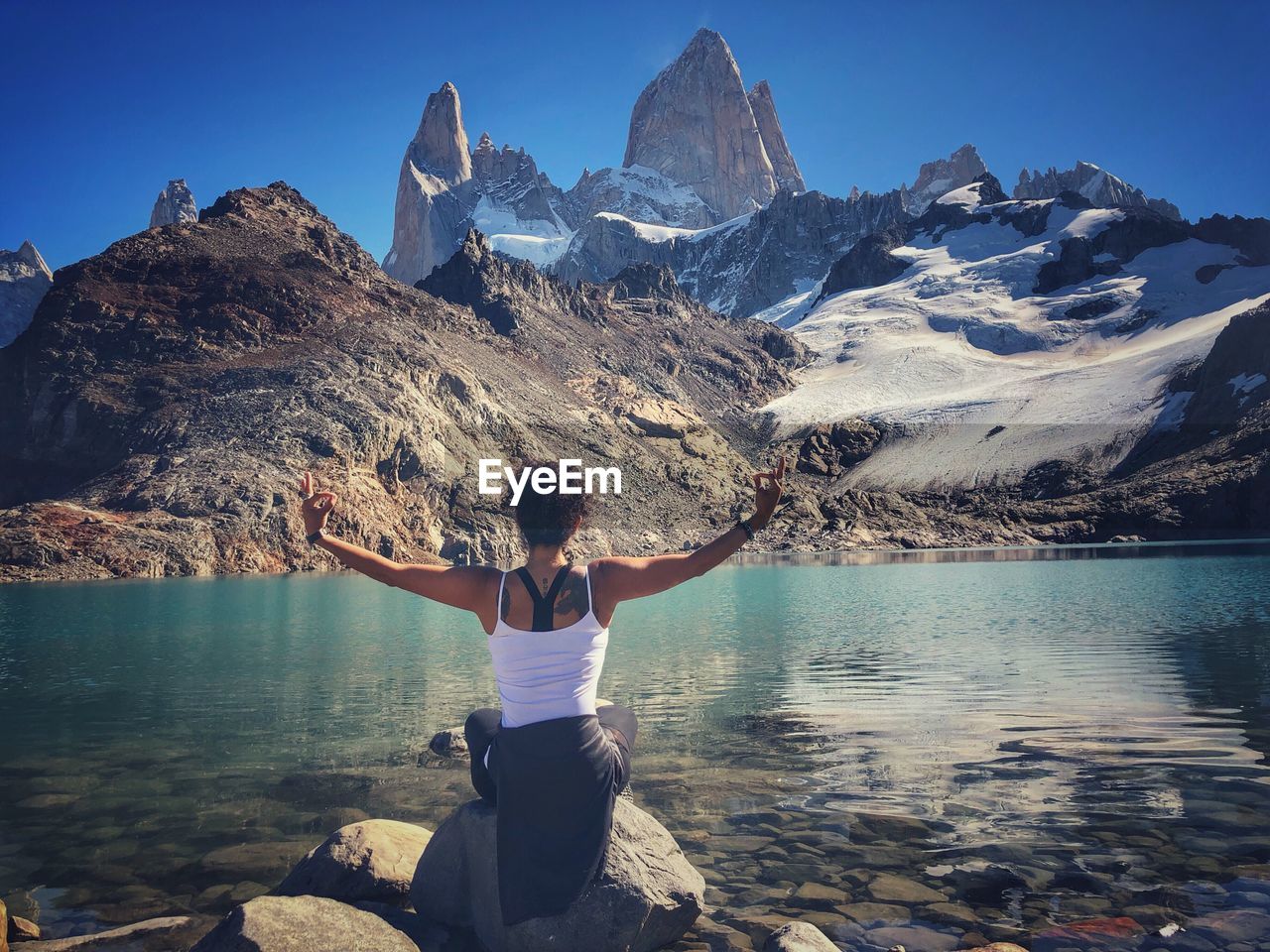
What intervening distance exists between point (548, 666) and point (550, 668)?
0.06 ft

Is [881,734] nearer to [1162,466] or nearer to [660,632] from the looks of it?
[660,632]

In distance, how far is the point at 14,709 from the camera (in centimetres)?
1720

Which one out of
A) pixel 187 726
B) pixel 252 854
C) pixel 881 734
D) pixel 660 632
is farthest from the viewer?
pixel 660 632

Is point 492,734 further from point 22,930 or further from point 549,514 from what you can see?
point 22,930

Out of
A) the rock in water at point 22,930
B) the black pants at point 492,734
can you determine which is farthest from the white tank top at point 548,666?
the rock in water at point 22,930

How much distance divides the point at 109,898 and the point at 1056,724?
1240 cm

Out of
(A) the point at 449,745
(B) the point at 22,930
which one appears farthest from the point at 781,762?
(B) the point at 22,930

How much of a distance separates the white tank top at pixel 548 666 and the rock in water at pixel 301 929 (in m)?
1.73

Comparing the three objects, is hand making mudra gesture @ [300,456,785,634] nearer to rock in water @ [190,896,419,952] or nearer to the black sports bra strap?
the black sports bra strap

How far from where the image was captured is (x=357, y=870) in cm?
683

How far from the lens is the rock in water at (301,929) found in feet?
16.9

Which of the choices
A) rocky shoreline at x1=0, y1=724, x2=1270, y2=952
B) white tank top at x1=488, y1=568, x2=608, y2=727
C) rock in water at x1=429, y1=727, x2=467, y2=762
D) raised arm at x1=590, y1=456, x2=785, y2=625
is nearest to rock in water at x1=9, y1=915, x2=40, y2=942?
rocky shoreline at x1=0, y1=724, x2=1270, y2=952

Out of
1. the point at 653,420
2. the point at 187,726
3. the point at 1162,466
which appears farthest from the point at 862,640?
the point at 1162,466

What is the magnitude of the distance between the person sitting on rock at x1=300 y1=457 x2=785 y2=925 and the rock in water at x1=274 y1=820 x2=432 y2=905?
5.45 feet
